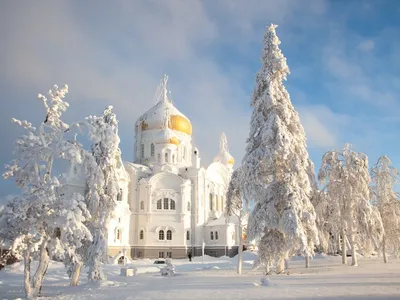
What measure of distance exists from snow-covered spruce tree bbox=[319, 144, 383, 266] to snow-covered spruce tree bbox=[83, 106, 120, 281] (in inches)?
622

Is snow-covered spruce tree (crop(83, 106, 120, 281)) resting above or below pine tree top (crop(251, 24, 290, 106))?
below

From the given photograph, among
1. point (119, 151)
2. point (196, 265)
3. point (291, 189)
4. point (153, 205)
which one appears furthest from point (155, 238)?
point (291, 189)

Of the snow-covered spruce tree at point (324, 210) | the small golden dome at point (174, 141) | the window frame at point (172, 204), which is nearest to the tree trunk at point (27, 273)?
the snow-covered spruce tree at point (324, 210)

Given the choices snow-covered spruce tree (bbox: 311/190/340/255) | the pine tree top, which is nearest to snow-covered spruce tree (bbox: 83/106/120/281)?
the pine tree top

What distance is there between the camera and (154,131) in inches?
2104

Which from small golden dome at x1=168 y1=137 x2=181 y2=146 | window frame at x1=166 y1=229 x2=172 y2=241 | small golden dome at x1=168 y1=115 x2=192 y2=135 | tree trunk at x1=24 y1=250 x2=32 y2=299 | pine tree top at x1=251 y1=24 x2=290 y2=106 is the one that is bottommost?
tree trunk at x1=24 y1=250 x2=32 y2=299

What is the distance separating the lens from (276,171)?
20875 mm

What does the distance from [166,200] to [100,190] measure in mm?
28936

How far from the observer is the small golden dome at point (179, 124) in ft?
175

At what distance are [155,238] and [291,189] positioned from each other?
98.6 feet

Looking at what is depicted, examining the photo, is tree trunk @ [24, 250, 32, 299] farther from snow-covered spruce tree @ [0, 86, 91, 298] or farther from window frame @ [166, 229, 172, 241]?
window frame @ [166, 229, 172, 241]

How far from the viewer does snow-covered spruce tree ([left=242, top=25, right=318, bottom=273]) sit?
19453 mm

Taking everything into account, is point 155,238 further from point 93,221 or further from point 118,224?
point 93,221

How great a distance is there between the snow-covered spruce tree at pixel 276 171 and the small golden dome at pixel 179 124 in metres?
32.2
